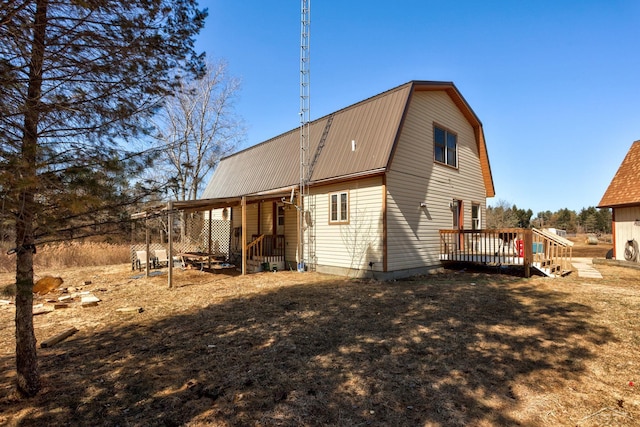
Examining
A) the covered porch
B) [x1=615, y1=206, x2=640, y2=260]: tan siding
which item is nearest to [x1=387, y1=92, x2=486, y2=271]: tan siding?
the covered porch

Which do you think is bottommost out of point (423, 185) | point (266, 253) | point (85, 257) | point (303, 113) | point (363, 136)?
point (85, 257)

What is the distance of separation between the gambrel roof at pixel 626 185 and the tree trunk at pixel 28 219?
63.2 feet

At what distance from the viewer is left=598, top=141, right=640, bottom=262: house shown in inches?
546

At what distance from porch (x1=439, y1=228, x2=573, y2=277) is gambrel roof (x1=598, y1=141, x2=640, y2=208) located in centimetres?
506

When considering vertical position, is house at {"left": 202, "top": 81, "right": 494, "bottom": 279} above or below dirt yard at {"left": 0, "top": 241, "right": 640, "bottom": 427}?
above

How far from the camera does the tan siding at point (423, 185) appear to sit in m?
10.5

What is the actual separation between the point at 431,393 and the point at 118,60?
Result: 491 cm

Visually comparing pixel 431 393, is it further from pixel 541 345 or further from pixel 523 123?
pixel 523 123

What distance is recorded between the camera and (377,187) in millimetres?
10281

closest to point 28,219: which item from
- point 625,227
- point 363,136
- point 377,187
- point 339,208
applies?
point 377,187

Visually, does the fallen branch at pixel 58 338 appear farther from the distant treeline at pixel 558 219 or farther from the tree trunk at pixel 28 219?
the distant treeline at pixel 558 219

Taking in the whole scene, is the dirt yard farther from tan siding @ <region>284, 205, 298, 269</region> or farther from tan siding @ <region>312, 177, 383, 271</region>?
tan siding @ <region>284, 205, 298, 269</region>

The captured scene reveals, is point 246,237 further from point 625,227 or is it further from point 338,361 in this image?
point 625,227

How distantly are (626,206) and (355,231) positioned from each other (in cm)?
1304
